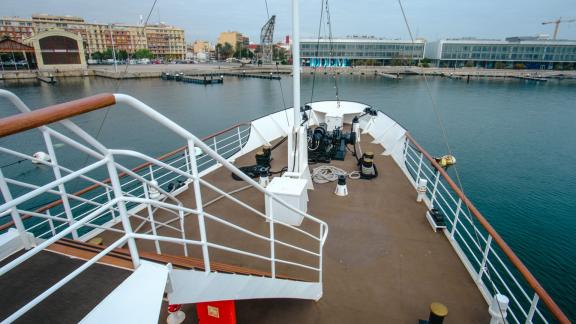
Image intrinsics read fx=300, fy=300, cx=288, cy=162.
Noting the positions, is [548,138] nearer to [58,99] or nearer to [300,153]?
[300,153]

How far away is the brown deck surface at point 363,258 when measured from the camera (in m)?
3.32

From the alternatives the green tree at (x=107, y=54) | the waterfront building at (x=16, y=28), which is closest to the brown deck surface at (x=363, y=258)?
the green tree at (x=107, y=54)

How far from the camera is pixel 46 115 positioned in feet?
3.38

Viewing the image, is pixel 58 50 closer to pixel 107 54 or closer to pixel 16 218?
pixel 107 54

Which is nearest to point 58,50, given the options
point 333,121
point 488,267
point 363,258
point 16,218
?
point 333,121

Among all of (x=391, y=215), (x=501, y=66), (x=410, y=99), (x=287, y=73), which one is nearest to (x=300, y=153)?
(x=391, y=215)

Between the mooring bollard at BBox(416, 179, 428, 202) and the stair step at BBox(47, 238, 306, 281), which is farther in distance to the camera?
the mooring bollard at BBox(416, 179, 428, 202)

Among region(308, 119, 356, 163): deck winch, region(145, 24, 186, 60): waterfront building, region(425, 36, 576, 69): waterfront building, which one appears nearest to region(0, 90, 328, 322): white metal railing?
region(308, 119, 356, 163): deck winch

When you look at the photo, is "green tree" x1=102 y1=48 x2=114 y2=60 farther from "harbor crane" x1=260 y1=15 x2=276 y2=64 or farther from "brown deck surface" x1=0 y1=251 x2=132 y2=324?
"brown deck surface" x1=0 y1=251 x2=132 y2=324

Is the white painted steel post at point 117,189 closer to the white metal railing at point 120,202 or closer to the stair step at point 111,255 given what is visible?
the white metal railing at point 120,202

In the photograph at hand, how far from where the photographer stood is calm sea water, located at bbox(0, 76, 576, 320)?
9.07 metres

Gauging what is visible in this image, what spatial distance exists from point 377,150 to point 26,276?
8.47 m

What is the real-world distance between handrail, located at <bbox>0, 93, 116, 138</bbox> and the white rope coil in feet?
18.5

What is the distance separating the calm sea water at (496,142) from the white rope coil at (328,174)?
13.9 feet
